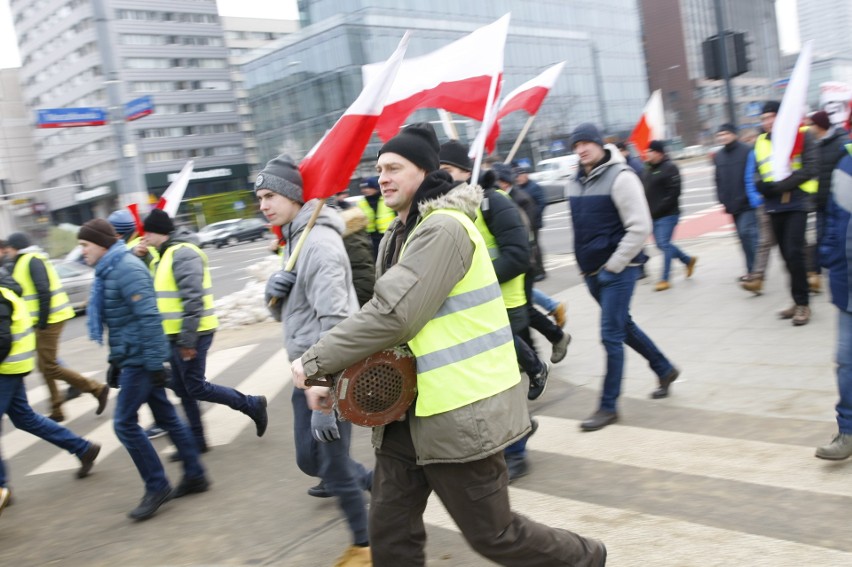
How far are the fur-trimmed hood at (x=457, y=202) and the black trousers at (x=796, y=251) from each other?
502 cm

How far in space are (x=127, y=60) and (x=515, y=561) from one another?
3447 inches

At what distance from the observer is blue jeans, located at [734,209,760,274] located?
27.7 feet

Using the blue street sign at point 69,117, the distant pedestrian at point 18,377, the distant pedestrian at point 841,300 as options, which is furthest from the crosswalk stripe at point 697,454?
the blue street sign at point 69,117

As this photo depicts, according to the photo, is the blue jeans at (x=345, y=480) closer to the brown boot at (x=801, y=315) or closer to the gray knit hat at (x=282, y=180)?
the gray knit hat at (x=282, y=180)

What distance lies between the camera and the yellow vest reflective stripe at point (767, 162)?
22.7ft

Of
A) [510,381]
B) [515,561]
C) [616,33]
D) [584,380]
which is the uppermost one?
[616,33]

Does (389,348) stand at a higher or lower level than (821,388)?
higher

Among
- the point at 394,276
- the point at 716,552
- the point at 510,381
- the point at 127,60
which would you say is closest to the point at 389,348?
the point at 394,276

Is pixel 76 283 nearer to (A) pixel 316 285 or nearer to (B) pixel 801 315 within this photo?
(B) pixel 801 315

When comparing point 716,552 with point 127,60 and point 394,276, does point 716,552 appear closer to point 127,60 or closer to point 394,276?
point 394,276

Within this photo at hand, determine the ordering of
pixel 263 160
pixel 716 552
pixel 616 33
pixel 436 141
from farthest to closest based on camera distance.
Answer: pixel 616 33 → pixel 263 160 → pixel 716 552 → pixel 436 141

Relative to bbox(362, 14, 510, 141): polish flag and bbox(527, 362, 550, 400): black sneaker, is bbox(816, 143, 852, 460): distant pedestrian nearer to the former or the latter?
bbox(527, 362, 550, 400): black sneaker

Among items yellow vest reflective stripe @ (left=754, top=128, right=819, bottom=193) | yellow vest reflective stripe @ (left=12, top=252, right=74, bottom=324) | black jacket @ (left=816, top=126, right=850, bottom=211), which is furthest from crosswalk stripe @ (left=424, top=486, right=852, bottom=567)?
yellow vest reflective stripe @ (left=12, top=252, right=74, bottom=324)

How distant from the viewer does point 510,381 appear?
2756 millimetres
